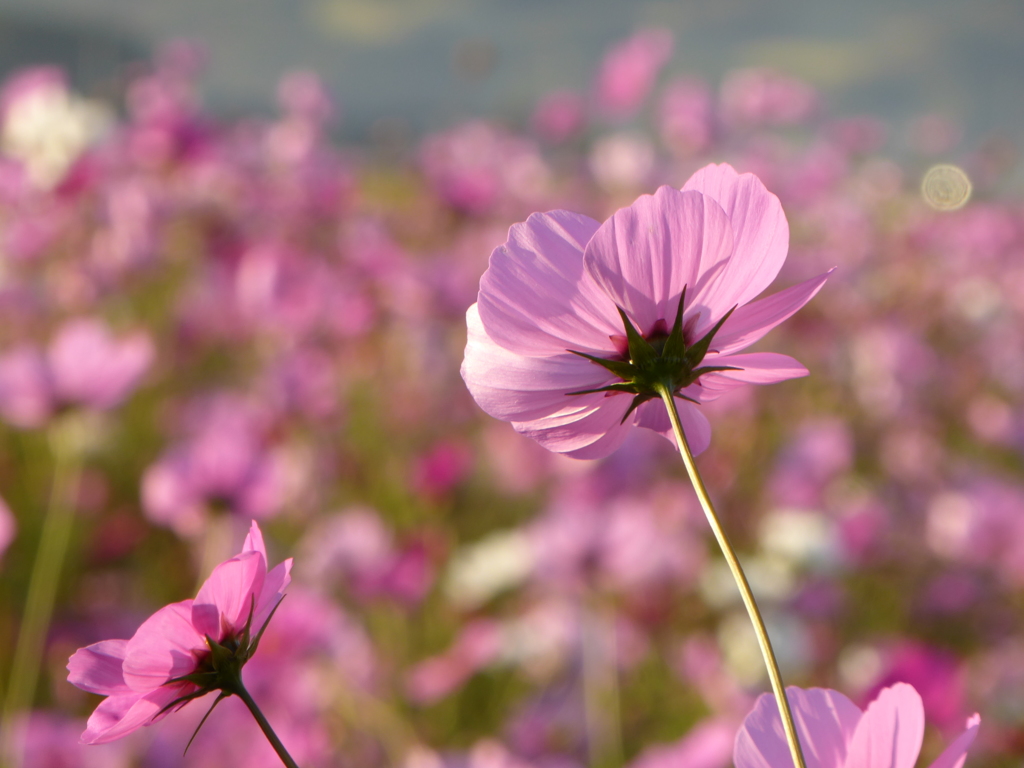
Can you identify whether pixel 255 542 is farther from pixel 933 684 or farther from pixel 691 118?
pixel 691 118

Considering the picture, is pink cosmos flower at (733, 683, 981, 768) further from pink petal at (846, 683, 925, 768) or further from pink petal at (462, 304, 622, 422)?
pink petal at (462, 304, 622, 422)

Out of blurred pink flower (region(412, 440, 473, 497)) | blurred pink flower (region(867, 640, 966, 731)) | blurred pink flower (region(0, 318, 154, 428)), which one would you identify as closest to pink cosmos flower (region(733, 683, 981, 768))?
blurred pink flower (region(867, 640, 966, 731))

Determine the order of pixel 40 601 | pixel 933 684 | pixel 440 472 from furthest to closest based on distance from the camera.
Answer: pixel 440 472, pixel 40 601, pixel 933 684

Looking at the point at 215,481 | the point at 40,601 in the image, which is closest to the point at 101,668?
the point at 215,481

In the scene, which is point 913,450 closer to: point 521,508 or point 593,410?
point 521,508

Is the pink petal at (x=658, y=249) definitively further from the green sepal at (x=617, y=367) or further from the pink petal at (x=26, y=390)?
the pink petal at (x=26, y=390)

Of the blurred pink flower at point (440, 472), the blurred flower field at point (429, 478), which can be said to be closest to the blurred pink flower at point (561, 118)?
the blurred flower field at point (429, 478)

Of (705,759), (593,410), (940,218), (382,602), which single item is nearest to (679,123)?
(940,218)
